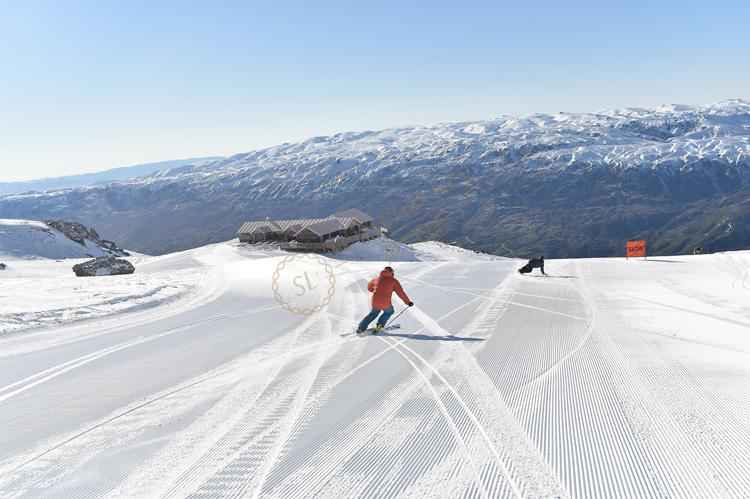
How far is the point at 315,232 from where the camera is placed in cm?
5894

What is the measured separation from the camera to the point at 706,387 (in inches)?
252

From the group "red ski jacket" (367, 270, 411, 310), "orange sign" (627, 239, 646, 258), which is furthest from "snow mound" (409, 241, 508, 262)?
"red ski jacket" (367, 270, 411, 310)

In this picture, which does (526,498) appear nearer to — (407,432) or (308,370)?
(407,432)

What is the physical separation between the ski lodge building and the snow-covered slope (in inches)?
1821

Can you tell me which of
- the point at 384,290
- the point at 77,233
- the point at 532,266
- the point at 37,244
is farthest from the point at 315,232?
the point at 384,290

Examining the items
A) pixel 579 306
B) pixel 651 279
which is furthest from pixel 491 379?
pixel 651 279

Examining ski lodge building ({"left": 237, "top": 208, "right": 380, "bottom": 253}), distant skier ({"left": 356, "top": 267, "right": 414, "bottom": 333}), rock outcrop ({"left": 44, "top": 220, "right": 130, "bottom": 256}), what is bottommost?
distant skier ({"left": 356, "top": 267, "right": 414, "bottom": 333})

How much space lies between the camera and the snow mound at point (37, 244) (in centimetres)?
5797

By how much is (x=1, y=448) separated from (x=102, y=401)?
4.72 ft

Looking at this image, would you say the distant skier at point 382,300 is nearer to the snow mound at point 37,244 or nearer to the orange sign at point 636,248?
the orange sign at point 636,248

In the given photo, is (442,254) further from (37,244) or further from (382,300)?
(37,244)

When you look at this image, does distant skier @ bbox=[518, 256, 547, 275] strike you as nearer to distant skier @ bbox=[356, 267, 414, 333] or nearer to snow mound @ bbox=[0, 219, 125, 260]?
distant skier @ bbox=[356, 267, 414, 333]

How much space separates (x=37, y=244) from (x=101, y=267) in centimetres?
3778

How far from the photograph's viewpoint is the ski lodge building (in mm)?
58750
